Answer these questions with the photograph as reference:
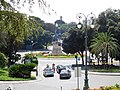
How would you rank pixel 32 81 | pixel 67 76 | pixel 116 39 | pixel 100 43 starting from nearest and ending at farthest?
1. pixel 32 81
2. pixel 67 76
3. pixel 100 43
4. pixel 116 39

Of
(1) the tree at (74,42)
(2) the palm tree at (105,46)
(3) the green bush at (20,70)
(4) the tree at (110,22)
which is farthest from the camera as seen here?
(1) the tree at (74,42)

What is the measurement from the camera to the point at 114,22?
5625 centimetres

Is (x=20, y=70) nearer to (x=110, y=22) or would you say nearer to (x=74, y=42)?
(x=74, y=42)

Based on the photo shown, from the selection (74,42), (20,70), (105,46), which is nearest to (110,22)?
(74,42)

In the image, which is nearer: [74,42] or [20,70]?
[20,70]

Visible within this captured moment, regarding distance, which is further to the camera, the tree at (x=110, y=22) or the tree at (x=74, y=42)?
the tree at (x=74, y=42)

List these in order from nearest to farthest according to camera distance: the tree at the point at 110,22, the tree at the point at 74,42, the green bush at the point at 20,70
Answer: the green bush at the point at 20,70
the tree at the point at 110,22
the tree at the point at 74,42

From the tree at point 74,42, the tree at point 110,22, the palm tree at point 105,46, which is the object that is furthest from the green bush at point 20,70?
the tree at point 74,42

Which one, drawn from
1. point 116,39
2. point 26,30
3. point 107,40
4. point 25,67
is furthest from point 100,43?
point 26,30

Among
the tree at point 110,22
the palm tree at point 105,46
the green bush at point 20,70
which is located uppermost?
the tree at point 110,22

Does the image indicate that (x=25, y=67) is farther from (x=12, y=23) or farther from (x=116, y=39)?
(x=12, y=23)

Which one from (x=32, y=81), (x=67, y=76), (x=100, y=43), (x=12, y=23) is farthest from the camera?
(x=100, y=43)

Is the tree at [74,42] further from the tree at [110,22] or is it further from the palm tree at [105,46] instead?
the palm tree at [105,46]

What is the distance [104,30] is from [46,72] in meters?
15.7
